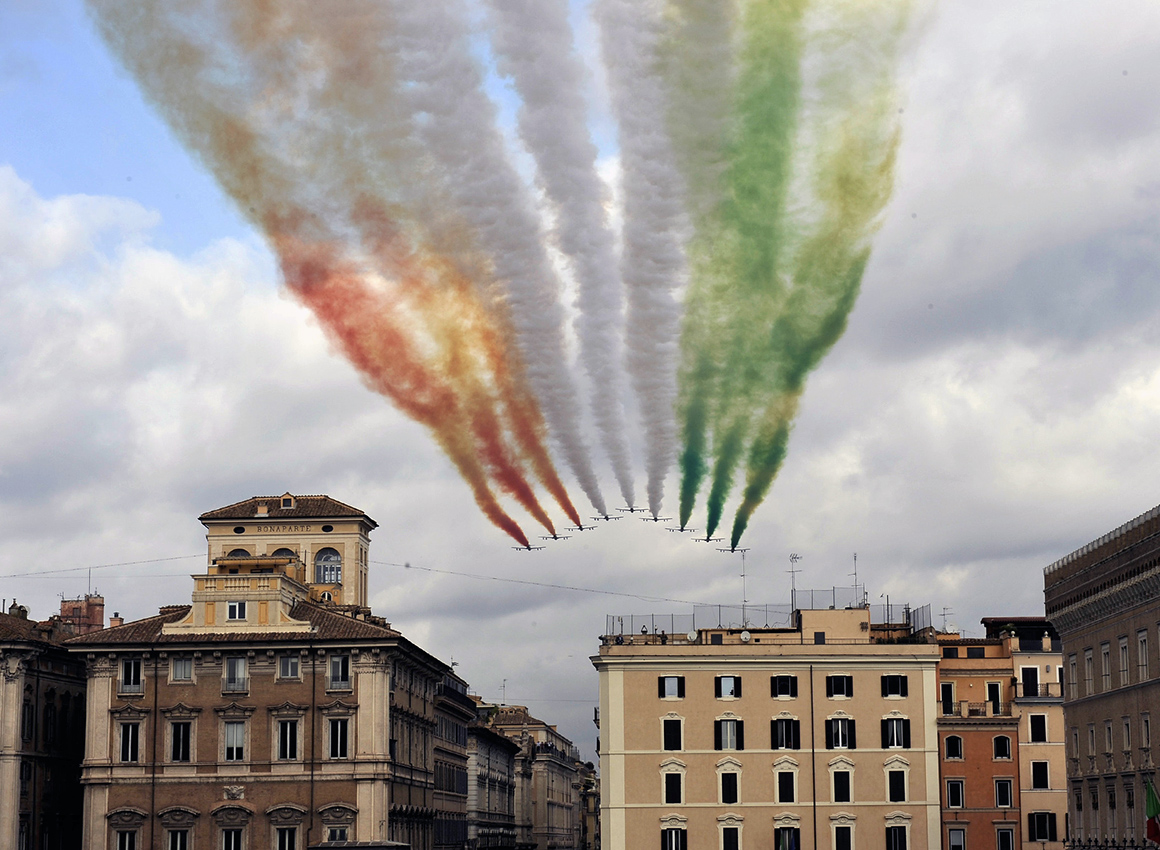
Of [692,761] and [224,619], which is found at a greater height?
[224,619]

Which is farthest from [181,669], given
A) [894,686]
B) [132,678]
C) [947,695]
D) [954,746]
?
[947,695]

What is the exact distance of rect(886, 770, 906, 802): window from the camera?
98.2 m

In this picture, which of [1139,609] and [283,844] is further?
[283,844]

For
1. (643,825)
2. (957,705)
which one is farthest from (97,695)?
(957,705)

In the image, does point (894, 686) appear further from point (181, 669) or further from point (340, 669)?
point (181, 669)

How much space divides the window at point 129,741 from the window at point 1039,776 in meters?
59.3

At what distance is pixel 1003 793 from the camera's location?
10300 centimetres

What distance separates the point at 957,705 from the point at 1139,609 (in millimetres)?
36985

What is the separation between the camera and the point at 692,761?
98.4m

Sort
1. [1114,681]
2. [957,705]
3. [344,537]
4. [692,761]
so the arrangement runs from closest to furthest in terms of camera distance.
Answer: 1. [1114,681]
2. [692,761]
3. [957,705]
4. [344,537]

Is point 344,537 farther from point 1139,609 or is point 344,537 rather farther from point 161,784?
point 1139,609

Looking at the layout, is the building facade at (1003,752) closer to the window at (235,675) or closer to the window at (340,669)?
the window at (340,669)

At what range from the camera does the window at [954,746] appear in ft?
337

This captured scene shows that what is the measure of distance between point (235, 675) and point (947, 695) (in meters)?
48.9
